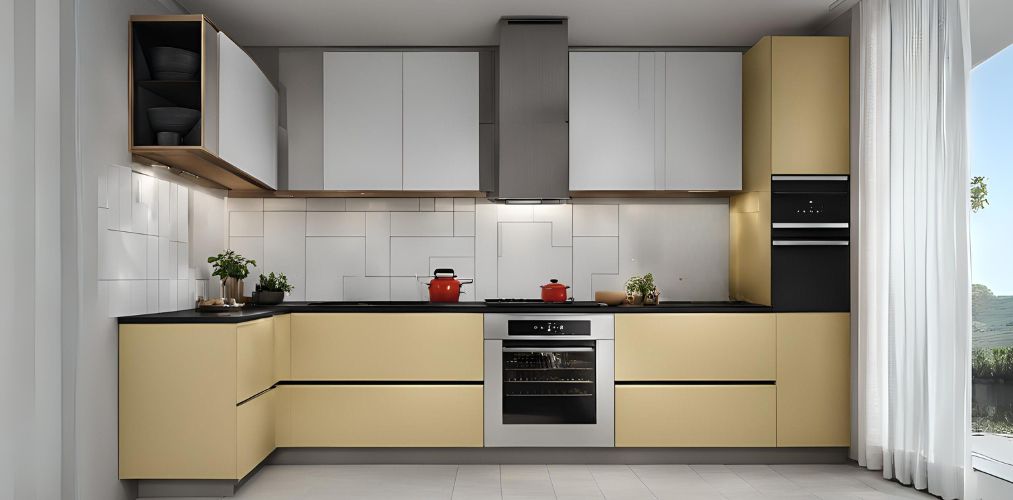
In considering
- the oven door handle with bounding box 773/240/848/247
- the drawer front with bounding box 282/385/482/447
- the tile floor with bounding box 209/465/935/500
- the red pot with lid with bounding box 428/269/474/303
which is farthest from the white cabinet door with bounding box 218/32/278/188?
the oven door handle with bounding box 773/240/848/247

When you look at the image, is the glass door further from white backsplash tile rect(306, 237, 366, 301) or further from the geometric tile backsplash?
white backsplash tile rect(306, 237, 366, 301)

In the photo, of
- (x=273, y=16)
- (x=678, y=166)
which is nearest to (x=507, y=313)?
(x=678, y=166)

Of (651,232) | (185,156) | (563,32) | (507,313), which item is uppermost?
(563,32)

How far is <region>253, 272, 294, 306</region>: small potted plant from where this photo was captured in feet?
15.5

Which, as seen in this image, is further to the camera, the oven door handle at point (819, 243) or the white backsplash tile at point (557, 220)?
the white backsplash tile at point (557, 220)

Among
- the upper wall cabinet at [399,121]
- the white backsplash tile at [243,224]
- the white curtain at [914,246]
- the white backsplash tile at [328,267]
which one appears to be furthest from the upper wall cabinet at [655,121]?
the white backsplash tile at [243,224]

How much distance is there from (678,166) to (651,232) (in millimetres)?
520

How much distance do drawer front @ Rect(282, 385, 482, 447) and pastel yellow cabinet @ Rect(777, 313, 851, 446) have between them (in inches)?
69.5

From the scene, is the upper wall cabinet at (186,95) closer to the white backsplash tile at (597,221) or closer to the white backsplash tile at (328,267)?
the white backsplash tile at (328,267)

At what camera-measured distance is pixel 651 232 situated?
507cm

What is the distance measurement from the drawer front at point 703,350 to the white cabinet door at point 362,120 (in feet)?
5.99

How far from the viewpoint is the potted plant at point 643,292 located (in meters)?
4.69

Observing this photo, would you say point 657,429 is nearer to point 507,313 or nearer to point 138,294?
point 507,313

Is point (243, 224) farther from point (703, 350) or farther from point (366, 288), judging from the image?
point (703, 350)
